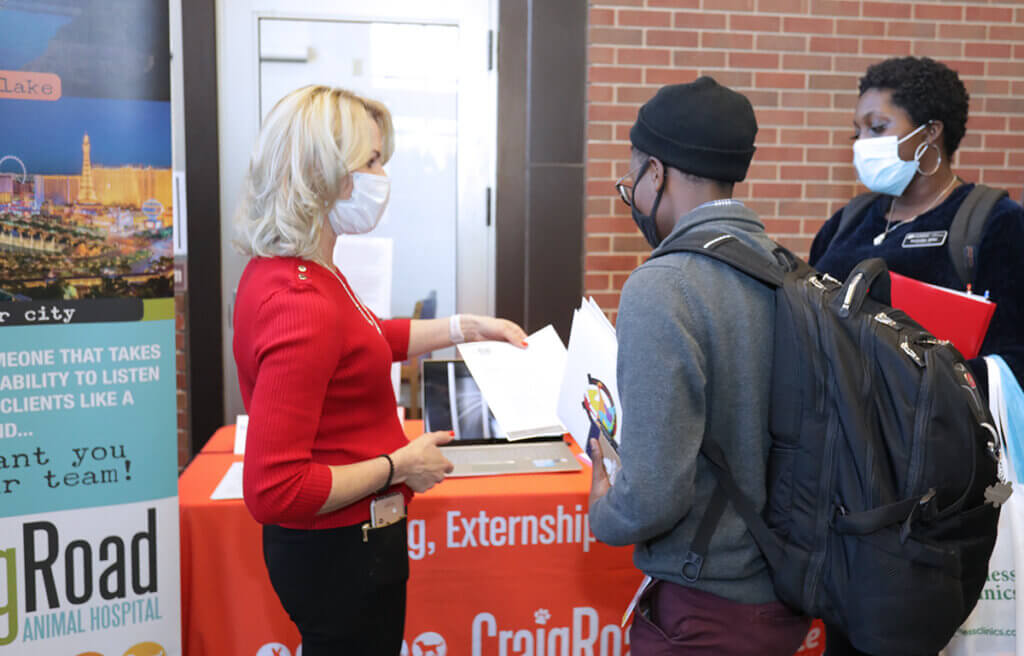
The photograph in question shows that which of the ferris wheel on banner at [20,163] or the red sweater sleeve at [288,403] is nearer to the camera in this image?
the red sweater sleeve at [288,403]

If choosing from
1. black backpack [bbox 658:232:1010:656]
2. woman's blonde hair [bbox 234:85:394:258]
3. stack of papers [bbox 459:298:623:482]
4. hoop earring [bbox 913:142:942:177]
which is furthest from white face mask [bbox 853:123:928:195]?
woman's blonde hair [bbox 234:85:394:258]

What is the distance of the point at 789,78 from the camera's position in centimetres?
320

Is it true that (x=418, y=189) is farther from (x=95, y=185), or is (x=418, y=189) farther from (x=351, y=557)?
(x=351, y=557)

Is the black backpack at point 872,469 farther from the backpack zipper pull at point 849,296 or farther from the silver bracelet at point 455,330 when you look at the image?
the silver bracelet at point 455,330

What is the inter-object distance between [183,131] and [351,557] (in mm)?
2459

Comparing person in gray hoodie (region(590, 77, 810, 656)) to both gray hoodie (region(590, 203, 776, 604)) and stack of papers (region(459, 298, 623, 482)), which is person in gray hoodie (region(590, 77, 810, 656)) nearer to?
gray hoodie (region(590, 203, 776, 604))

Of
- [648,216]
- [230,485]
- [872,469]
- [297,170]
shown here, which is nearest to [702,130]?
[648,216]

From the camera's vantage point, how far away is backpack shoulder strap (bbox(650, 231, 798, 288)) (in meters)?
1.02

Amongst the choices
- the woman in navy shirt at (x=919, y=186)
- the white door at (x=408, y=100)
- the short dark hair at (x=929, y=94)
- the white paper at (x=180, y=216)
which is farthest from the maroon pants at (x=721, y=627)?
the white paper at (x=180, y=216)

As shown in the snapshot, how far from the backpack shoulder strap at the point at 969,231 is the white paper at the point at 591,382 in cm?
101

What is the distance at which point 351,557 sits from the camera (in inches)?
49.2

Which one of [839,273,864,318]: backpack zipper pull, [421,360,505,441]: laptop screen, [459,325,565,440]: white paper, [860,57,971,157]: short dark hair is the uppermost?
[860,57,971,157]: short dark hair

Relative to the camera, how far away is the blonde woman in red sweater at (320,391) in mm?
1102

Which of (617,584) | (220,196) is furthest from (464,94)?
(617,584)
